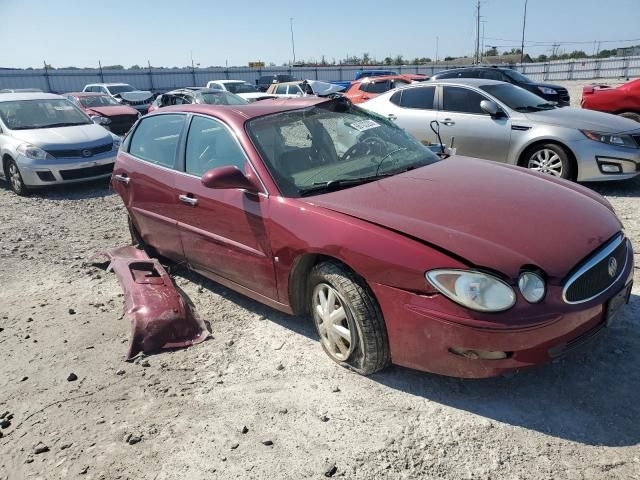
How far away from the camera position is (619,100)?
9234 millimetres

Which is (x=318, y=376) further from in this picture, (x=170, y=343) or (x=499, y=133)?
(x=499, y=133)

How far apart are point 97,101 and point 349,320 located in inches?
647

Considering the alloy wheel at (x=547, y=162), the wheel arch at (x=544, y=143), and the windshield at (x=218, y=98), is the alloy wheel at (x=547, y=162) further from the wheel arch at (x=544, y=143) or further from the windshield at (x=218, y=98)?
the windshield at (x=218, y=98)

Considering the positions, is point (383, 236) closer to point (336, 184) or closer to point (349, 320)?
point (349, 320)

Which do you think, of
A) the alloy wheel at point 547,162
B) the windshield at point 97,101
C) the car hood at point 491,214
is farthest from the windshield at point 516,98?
the windshield at point 97,101

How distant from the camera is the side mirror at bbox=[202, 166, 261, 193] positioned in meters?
3.33

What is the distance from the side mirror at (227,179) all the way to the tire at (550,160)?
14.7ft

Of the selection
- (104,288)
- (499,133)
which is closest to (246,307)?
(104,288)

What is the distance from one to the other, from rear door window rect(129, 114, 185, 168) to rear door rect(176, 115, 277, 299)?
0.22 m

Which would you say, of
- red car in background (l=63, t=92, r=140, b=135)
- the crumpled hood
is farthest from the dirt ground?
red car in background (l=63, t=92, r=140, b=135)

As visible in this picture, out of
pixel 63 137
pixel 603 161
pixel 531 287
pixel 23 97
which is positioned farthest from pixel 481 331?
pixel 23 97

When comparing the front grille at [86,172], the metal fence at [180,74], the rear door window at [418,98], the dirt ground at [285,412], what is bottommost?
the dirt ground at [285,412]

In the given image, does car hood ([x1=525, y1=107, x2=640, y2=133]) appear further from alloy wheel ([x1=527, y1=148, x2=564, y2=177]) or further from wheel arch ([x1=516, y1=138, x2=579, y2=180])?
alloy wheel ([x1=527, y1=148, x2=564, y2=177])

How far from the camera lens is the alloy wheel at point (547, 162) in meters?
6.65
